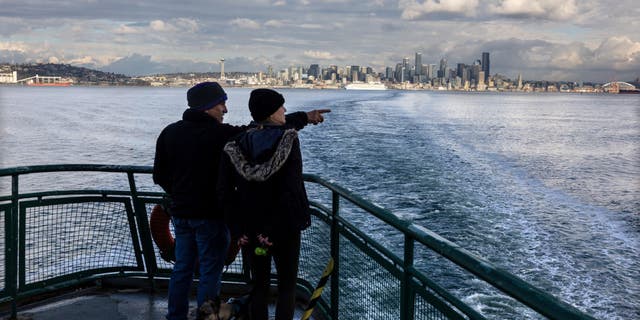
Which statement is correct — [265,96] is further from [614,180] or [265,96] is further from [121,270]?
[614,180]

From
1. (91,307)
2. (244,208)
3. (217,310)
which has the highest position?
(244,208)

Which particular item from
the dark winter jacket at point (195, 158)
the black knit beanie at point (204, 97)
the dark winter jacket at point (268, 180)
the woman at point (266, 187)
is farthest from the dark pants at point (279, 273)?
the black knit beanie at point (204, 97)

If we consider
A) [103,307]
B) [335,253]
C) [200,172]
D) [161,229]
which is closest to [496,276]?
[335,253]

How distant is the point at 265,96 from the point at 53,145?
1601 inches

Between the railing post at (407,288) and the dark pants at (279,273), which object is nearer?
the railing post at (407,288)

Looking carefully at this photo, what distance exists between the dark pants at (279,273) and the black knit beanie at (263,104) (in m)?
0.72

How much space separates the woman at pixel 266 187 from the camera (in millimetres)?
3350

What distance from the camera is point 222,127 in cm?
386

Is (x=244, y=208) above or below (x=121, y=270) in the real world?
above

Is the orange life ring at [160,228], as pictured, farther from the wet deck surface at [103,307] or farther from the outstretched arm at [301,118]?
the outstretched arm at [301,118]

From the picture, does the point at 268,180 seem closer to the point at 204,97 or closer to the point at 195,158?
the point at 195,158

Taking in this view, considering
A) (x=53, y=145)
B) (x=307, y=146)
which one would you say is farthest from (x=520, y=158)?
(x=53, y=145)

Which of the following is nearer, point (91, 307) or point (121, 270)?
Answer: point (91, 307)

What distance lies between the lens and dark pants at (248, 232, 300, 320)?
11.6 feet
